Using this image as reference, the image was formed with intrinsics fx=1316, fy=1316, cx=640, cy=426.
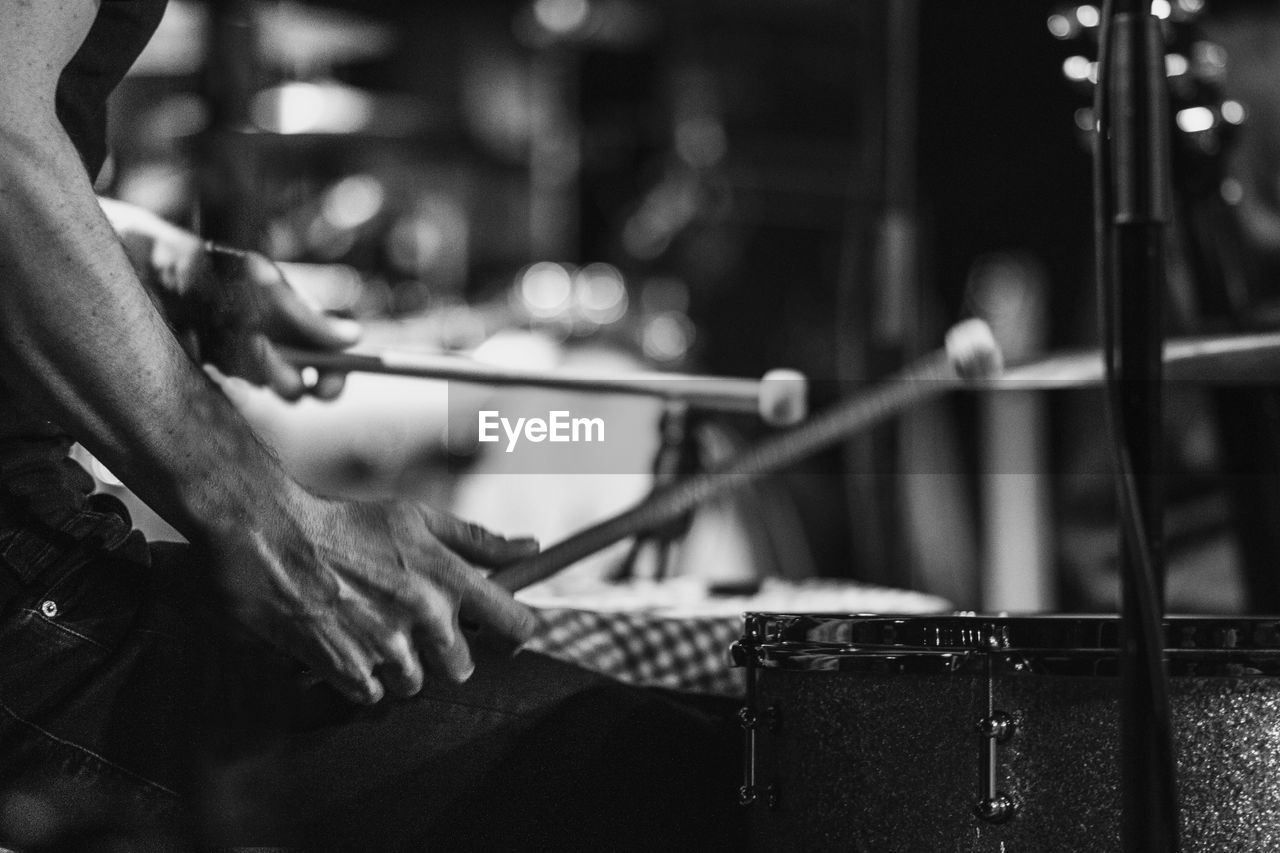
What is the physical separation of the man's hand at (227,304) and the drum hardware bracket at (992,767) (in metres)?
0.67

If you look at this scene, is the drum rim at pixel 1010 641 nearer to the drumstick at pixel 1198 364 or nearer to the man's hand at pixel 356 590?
the man's hand at pixel 356 590

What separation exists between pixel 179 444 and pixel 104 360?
0.20ft

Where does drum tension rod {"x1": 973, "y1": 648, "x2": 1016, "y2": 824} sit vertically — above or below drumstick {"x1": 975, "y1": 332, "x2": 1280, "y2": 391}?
below

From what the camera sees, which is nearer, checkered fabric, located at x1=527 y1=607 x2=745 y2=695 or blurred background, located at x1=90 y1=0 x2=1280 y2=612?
checkered fabric, located at x1=527 y1=607 x2=745 y2=695

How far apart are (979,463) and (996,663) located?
2.28m

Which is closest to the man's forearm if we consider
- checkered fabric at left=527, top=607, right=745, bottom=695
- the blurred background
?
checkered fabric at left=527, top=607, right=745, bottom=695

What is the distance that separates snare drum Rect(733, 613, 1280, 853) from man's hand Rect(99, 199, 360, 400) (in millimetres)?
567

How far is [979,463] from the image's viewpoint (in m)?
2.99

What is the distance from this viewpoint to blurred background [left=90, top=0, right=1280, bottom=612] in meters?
2.07

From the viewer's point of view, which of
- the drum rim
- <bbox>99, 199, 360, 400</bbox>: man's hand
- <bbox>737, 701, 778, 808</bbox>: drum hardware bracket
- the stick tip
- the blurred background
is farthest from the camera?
the blurred background

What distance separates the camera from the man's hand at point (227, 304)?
3.59 feet

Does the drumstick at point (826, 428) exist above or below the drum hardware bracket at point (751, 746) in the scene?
above

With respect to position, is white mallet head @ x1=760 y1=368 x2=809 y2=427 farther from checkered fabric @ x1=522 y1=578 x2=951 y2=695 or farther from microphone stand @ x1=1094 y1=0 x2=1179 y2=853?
microphone stand @ x1=1094 y1=0 x2=1179 y2=853

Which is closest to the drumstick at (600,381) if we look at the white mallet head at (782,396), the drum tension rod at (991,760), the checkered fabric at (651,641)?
the white mallet head at (782,396)
